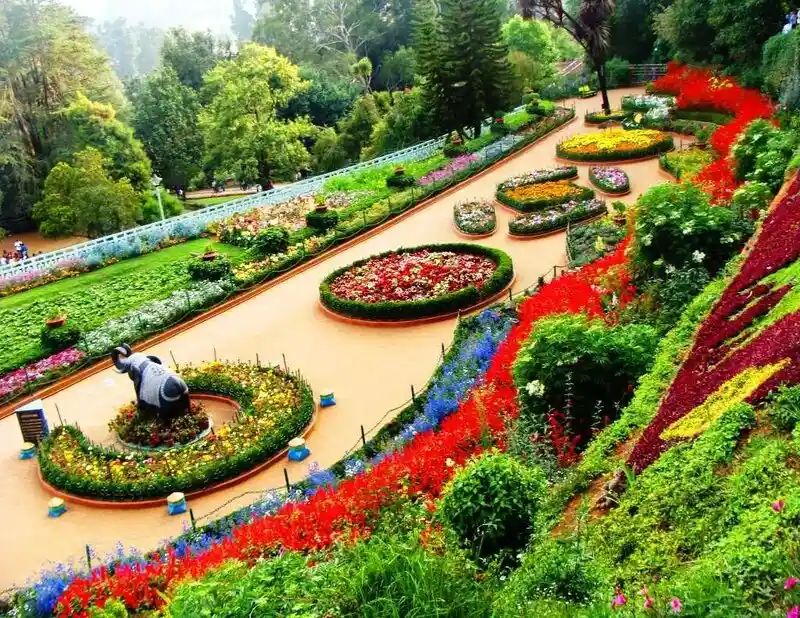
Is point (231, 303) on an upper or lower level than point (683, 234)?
lower

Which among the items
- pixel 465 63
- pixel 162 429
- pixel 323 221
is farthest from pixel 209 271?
pixel 465 63

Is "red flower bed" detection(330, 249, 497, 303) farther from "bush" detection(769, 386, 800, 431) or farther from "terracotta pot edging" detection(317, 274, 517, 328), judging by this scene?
"bush" detection(769, 386, 800, 431)

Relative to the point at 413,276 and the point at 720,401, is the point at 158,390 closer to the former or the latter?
A: the point at 413,276

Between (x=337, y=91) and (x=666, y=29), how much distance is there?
78.2 ft

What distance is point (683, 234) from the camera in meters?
11.1

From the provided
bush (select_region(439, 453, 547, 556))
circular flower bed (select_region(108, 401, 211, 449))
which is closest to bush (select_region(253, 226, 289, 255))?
circular flower bed (select_region(108, 401, 211, 449))

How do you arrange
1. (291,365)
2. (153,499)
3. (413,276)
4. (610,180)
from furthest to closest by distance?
(610,180) → (413,276) → (291,365) → (153,499)

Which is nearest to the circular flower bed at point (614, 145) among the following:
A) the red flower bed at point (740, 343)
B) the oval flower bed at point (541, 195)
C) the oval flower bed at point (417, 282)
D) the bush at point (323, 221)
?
the oval flower bed at point (541, 195)

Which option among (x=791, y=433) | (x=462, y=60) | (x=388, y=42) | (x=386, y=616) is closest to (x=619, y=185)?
(x=462, y=60)

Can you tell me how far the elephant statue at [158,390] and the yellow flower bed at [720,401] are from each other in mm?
9211

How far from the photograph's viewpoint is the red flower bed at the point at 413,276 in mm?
18125

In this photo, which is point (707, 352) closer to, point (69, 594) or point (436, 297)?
point (69, 594)

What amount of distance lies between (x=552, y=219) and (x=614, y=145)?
359 inches

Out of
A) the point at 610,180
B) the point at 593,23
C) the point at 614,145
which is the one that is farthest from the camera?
the point at 593,23
